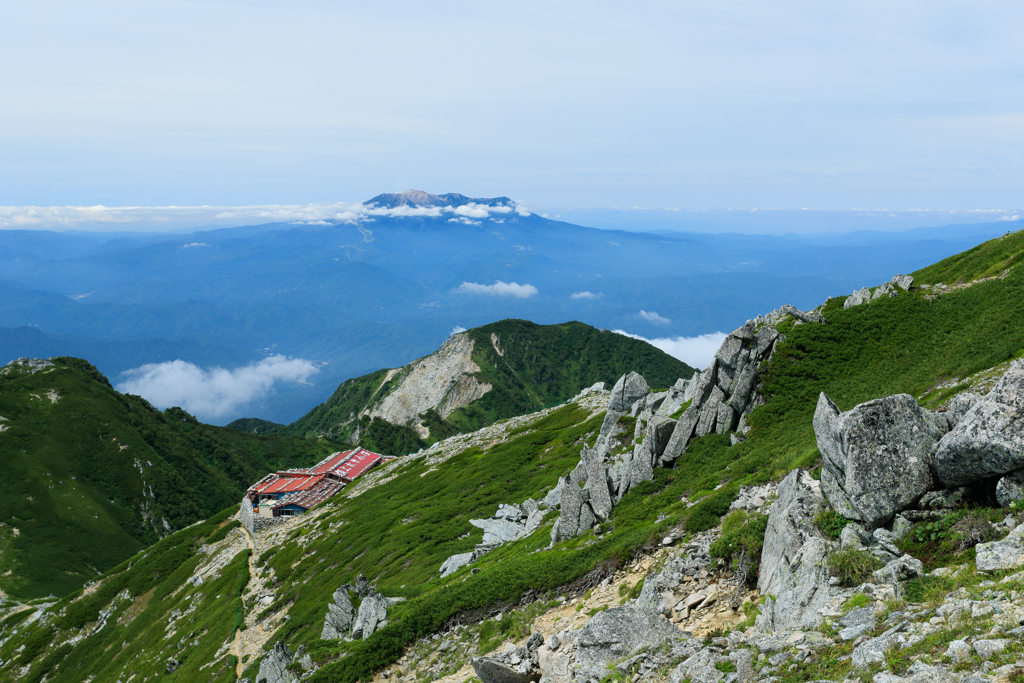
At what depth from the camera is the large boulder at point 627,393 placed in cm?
5325

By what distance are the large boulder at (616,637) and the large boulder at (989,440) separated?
8762mm

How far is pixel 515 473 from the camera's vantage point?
62.8 metres

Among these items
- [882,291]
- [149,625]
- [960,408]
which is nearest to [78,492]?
[149,625]

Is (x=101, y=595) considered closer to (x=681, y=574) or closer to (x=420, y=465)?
(x=420, y=465)

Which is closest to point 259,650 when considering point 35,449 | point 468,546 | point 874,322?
point 468,546

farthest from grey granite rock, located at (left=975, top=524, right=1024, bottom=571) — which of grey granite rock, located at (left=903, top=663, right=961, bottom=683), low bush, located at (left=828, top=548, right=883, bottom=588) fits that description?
grey granite rock, located at (left=903, top=663, right=961, bottom=683)

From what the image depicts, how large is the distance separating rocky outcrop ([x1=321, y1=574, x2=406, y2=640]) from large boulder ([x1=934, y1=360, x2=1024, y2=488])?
27339 millimetres

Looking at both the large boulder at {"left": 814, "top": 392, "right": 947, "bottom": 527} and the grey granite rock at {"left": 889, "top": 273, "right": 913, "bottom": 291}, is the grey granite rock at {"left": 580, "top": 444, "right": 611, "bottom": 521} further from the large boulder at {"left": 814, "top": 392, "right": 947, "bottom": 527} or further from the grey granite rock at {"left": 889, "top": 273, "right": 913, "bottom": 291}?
the grey granite rock at {"left": 889, "top": 273, "right": 913, "bottom": 291}

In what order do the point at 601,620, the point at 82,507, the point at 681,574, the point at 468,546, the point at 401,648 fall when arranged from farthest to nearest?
the point at 82,507, the point at 468,546, the point at 401,648, the point at 681,574, the point at 601,620

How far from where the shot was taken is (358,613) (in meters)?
35.2

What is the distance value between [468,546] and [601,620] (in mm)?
32320

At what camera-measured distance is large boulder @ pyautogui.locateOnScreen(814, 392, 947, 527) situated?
14.8 metres

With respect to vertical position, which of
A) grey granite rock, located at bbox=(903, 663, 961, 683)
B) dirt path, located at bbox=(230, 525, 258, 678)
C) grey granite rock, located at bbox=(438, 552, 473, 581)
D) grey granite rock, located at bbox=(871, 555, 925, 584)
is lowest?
dirt path, located at bbox=(230, 525, 258, 678)

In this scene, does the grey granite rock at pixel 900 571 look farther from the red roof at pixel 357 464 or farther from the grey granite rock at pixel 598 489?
the red roof at pixel 357 464
